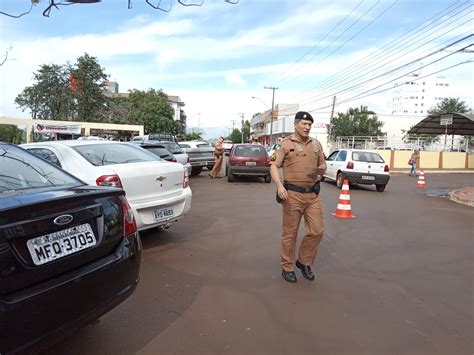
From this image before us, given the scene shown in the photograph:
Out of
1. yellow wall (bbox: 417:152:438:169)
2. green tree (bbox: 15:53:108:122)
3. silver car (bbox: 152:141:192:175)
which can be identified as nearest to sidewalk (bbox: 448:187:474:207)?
silver car (bbox: 152:141:192:175)

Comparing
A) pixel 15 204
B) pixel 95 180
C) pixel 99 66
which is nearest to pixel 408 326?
pixel 15 204

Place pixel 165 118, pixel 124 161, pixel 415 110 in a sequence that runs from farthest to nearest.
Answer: pixel 415 110
pixel 165 118
pixel 124 161

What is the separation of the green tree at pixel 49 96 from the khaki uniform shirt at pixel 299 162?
5137 cm

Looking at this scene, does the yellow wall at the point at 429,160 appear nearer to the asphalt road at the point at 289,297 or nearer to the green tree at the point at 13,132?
the asphalt road at the point at 289,297

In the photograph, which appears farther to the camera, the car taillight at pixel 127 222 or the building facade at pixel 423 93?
the building facade at pixel 423 93

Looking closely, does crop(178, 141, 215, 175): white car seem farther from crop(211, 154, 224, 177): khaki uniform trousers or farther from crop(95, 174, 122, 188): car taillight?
crop(95, 174, 122, 188): car taillight

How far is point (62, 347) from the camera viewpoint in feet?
9.76

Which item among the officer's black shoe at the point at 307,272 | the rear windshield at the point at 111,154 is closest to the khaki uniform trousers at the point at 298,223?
the officer's black shoe at the point at 307,272

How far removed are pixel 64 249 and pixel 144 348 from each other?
1.04 meters

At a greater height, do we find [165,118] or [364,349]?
[165,118]

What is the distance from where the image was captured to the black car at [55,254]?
2137 millimetres

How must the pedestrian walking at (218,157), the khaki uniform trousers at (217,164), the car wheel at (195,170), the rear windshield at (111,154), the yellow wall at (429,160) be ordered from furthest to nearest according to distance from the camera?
the yellow wall at (429,160) → the car wheel at (195,170) → the khaki uniform trousers at (217,164) → the pedestrian walking at (218,157) → the rear windshield at (111,154)

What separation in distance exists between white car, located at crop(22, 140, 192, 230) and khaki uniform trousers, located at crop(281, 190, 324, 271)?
1884 mm

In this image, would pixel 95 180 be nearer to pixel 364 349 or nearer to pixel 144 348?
pixel 144 348
